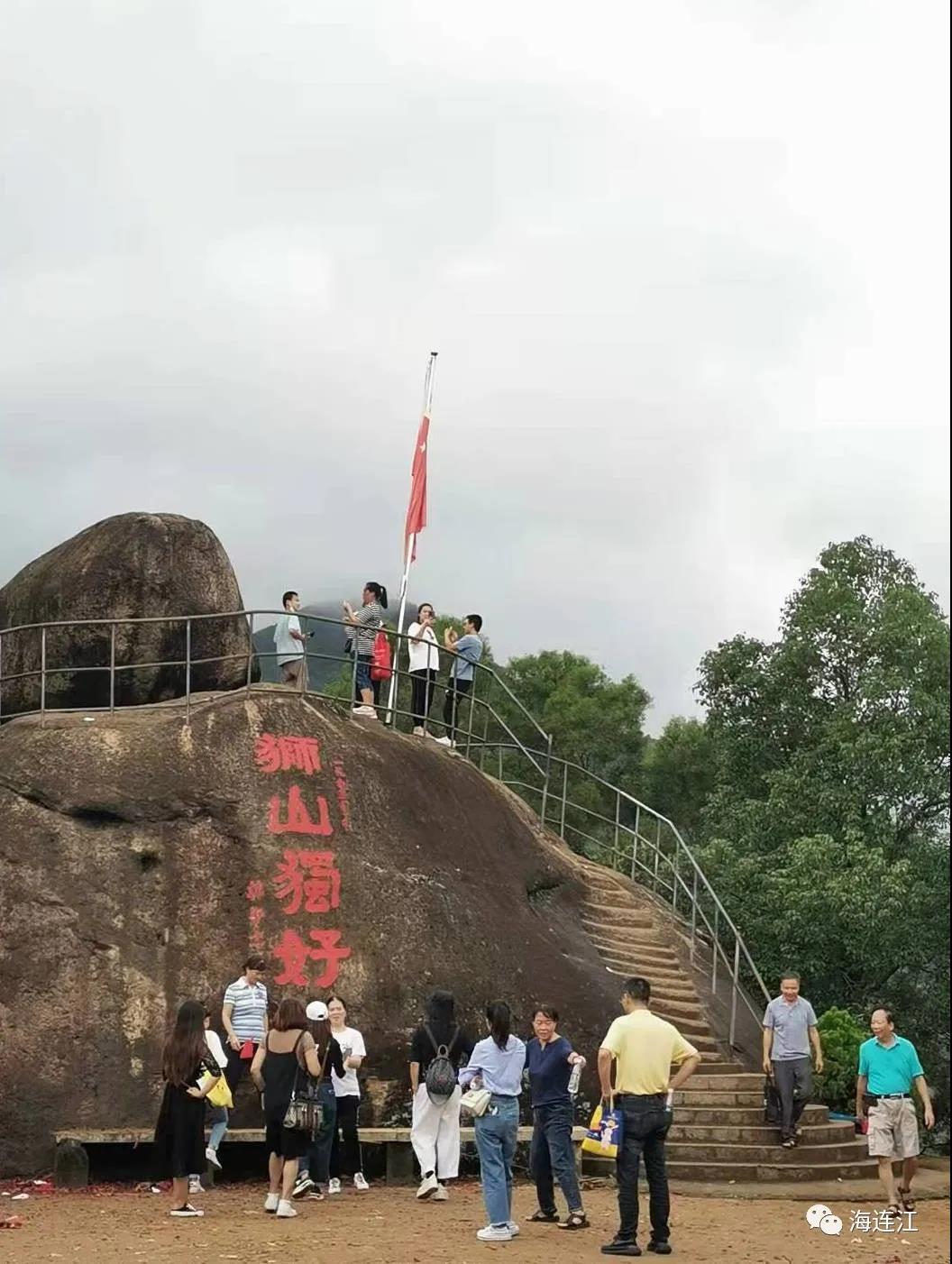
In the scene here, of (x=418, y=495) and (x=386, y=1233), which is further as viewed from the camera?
(x=418, y=495)

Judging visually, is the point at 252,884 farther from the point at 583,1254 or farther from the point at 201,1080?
the point at 583,1254

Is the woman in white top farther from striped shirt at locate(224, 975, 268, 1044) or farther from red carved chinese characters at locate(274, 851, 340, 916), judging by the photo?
red carved chinese characters at locate(274, 851, 340, 916)

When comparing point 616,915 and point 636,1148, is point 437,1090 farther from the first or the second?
point 616,915

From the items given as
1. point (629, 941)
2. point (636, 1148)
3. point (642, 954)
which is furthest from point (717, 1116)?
point (636, 1148)

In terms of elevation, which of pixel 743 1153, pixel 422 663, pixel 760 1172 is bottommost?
pixel 760 1172

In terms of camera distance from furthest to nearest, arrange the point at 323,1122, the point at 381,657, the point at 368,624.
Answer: the point at 381,657 → the point at 368,624 → the point at 323,1122

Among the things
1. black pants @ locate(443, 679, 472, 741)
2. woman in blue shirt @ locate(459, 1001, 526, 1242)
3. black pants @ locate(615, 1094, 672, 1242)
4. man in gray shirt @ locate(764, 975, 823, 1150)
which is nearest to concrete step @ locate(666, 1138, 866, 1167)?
man in gray shirt @ locate(764, 975, 823, 1150)

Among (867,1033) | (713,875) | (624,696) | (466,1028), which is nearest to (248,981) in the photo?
(466,1028)

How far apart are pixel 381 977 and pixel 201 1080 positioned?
400 centimetres

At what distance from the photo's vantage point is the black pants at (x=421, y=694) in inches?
733

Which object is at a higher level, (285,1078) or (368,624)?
(368,624)

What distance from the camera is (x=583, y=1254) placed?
1079 cm

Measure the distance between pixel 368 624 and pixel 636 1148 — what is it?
9.13 m

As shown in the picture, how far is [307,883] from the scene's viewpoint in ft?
52.2
